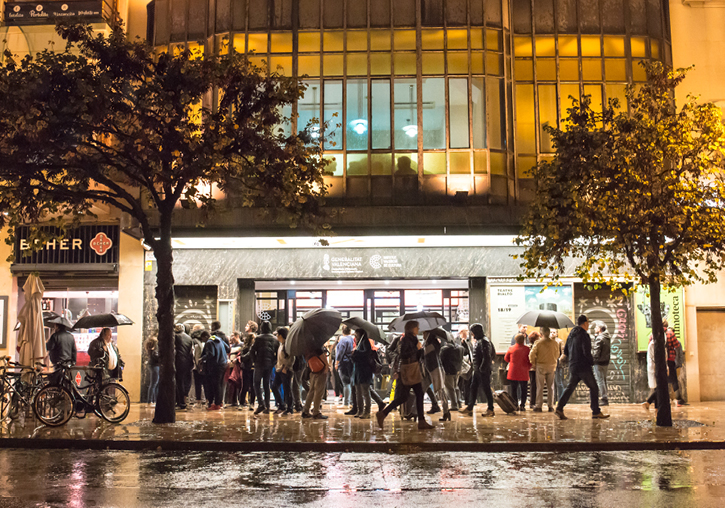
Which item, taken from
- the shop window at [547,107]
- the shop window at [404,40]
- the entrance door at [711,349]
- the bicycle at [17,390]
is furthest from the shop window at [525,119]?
the bicycle at [17,390]

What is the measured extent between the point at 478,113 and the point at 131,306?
37.2 ft

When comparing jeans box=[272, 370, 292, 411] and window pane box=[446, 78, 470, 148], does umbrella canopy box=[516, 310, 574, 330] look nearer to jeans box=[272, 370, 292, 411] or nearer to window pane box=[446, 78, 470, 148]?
window pane box=[446, 78, 470, 148]

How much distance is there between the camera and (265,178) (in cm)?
1412

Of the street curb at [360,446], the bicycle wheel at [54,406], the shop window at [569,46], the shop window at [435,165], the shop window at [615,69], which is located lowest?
the street curb at [360,446]

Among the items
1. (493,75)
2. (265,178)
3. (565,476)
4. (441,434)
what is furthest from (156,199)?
(493,75)

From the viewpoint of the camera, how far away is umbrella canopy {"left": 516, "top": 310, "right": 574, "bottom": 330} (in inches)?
691

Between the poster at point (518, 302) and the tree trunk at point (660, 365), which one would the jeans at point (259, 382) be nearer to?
the poster at point (518, 302)

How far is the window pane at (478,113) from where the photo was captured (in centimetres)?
2009

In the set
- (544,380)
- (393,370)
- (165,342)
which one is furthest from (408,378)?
(544,380)

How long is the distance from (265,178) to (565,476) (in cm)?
800

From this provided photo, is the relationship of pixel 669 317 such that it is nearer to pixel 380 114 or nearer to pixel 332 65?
pixel 380 114

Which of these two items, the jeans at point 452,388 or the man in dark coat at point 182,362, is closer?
the jeans at point 452,388

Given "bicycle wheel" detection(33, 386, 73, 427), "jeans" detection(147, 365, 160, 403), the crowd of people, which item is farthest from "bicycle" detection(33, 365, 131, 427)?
the crowd of people

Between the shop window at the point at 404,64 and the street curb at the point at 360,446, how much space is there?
12104mm
